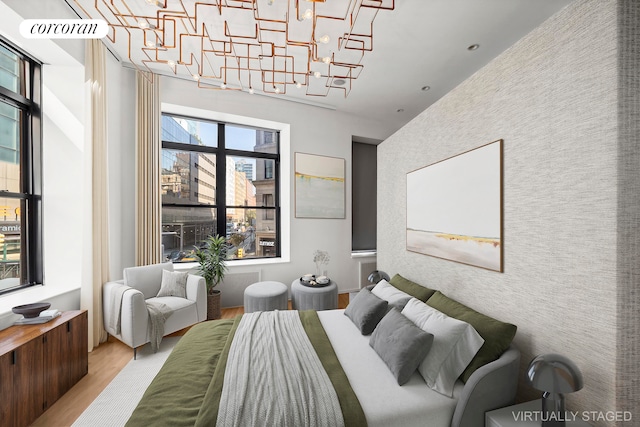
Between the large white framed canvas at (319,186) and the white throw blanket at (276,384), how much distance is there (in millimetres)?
2618

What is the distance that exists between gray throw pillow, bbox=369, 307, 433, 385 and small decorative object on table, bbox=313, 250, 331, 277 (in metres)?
2.37

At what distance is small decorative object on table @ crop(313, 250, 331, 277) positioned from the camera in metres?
4.15

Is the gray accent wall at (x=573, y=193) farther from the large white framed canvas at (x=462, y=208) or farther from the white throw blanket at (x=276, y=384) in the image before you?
the white throw blanket at (x=276, y=384)

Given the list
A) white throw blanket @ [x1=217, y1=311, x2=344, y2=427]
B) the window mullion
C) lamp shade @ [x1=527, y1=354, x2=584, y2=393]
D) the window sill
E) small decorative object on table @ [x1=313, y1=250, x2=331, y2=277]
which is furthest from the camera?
the window mullion

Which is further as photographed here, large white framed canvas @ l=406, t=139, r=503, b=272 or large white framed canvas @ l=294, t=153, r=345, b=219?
large white framed canvas @ l=294, t=153, r=345, b=219

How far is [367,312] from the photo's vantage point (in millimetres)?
2127

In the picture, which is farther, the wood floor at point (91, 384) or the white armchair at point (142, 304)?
the white armchair at point (142, 304)

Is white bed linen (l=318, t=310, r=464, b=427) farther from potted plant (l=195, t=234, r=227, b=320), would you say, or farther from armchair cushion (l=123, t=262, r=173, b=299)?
armchair cushion (l=123, t=262, r=173, b=299)

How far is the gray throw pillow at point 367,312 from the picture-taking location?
81.9 inches

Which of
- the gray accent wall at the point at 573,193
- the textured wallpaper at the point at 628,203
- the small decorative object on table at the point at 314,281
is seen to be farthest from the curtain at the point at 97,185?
the textured wallpaper at the point at 628,203

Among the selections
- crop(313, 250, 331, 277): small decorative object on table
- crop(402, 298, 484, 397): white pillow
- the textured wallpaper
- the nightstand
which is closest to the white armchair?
crop(313, 250, 331, 277): small decorative object on table

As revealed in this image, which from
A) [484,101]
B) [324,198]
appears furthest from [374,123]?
[484,101]

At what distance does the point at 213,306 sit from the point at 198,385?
227cm

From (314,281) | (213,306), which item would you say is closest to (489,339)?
(314,281)
